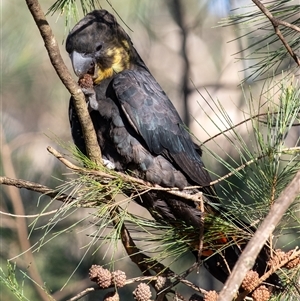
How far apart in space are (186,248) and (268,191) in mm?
313

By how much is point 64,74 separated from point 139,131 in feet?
1.69

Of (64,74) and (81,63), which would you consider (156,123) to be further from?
(64,74)

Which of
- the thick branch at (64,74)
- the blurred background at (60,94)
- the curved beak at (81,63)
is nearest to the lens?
the thick branch at (64,74)

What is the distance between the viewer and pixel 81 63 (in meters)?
2.08

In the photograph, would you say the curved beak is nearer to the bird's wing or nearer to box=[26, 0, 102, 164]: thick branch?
the bird's wing

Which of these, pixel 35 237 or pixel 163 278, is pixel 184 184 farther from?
pixel 35 237

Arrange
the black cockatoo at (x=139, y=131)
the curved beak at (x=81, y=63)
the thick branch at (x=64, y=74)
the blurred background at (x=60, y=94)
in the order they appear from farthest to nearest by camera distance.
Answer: the blurred background at (x=60, y=94) → the curved beak at (x=81, y=63) → the black cockatoo at (x=139, y=131) → the thick branch at (x=64, y=74)

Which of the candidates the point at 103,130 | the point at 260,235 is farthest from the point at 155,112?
the point at 260,235

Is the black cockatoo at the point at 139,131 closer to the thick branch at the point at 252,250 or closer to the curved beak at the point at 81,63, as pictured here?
the curved beak at the point at 81,63

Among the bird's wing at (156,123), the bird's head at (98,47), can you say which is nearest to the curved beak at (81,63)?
the bird's head at (98,47)

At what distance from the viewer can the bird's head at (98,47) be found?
2.07 m

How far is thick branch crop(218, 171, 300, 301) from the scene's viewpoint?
0.80 meters

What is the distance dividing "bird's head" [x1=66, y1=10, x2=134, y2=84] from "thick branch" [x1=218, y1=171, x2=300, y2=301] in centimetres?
131

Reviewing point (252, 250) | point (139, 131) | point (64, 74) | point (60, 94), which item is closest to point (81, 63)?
point (139, 131)
